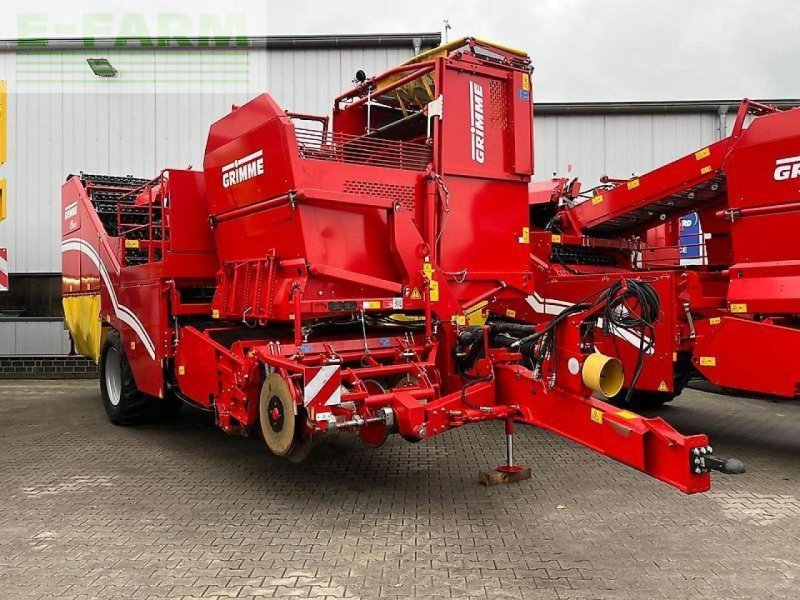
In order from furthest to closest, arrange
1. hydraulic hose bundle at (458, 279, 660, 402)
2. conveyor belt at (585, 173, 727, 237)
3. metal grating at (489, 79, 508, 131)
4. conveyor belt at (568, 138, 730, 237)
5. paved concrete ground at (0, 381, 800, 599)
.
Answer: conveyor belt at (585, 173, 727, 237) < conveyor belt at (568, 138, 730, 237) < metal grating at (489, 79, 508, 131) < hydraulic hose bundle at (458, 279, 660, 402) < paved concrete ground at (0, 381, 800, 599)

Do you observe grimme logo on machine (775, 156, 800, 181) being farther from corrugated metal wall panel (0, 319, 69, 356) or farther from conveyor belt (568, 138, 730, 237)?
corrugated metal wall panel (0, 319, 69, 356)

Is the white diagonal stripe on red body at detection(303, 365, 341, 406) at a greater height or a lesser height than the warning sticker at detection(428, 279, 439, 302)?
lesser

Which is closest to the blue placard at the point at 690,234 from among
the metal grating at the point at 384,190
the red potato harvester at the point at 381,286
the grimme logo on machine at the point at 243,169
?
the red potato harvester at the point at 381,286

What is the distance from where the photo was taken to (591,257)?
312 inches

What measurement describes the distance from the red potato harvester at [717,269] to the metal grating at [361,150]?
2.01m

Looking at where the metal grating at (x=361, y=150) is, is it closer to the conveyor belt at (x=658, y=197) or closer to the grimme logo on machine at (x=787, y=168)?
the conveyor belt at (x=658, y=197)

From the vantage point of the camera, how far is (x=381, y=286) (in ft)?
16.2

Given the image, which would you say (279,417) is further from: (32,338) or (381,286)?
(32,338)

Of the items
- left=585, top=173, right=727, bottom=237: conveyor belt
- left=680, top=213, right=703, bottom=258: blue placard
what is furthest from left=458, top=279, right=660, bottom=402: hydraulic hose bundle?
left=680, top=213, right=703, bottom=258: blue placard

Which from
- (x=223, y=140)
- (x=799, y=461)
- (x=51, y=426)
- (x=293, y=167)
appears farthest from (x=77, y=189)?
(x=799, y=461)

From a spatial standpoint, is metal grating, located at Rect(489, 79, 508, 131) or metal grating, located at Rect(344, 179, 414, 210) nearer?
metal grating, located at Rect(344, 179, 414, 210)

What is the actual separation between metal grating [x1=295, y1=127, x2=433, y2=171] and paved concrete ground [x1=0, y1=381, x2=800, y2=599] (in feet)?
7.91

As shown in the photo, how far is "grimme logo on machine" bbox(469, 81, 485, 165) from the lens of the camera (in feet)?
17.7

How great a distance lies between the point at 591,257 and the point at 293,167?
4487mm
